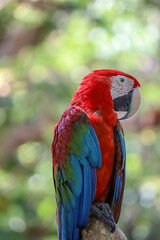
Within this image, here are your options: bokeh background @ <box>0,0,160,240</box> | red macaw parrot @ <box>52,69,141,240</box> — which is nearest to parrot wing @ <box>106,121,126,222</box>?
red macaw parrot @ <box>52,69,141,240</box>

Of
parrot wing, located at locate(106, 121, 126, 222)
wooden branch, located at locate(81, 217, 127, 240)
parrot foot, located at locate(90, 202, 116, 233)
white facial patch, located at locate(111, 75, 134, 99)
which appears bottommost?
wooden branch, located at locate(81, 217, 127, 240)

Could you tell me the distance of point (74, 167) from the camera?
63.4 inches

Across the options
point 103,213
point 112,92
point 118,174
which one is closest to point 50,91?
point 112,92

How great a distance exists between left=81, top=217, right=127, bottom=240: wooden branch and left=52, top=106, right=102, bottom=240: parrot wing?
4cm

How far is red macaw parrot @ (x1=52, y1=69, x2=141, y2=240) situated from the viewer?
5.20 feet

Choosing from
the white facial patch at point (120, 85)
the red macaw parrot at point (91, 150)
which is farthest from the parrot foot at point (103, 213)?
the white facial patch at point (120, 85)

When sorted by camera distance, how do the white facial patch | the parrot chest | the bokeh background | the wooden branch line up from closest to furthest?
1. the wooden branch
2. the parrot chest
3. the white facial patch
4. the bokeh background

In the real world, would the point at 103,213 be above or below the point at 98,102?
below

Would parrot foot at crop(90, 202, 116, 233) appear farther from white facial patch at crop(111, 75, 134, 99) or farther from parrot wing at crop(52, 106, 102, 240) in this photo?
white facial patch at crop(111, 75, 134, 99)

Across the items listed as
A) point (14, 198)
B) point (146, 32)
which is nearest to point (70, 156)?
point (14, 198)

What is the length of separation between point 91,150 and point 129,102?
11.2 inches

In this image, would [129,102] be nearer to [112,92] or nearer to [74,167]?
[112,92]

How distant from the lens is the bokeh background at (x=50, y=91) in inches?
168

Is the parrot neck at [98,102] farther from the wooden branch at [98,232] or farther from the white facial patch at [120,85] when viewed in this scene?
the wooden branch at [98,232]
